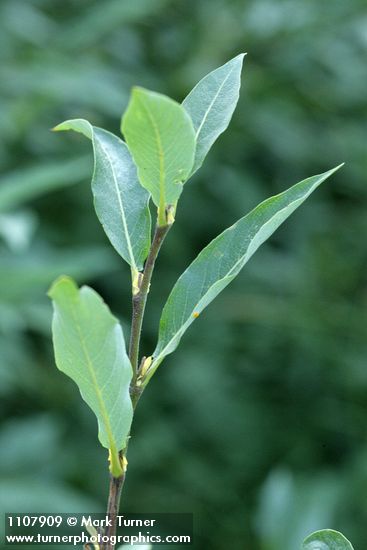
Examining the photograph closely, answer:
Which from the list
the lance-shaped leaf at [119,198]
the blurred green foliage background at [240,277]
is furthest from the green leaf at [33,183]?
the lance-shaped leaf at [119,198]

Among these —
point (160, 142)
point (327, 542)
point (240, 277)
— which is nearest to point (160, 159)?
point (160, 142)

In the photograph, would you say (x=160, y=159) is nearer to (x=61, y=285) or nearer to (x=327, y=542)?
(x=61, y=285)

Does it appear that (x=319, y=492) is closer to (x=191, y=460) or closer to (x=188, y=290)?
(x=191, y=460)

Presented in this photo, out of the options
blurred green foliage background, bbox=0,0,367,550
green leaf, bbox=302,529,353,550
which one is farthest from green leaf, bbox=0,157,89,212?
green leaf, bbox=302,529,353,550

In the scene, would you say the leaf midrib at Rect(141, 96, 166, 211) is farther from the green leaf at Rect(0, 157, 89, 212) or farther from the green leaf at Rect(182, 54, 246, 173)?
the green leaf at Rect(0, 157, 89, 212)

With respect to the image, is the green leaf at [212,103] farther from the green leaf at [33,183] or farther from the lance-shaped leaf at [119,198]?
the green leaf at [33,183]

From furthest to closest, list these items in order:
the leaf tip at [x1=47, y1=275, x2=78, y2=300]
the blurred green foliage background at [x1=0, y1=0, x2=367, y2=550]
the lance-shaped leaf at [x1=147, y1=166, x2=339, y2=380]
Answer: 1. the blurred green foliage background at [x1=0, y1=0, x2=367, y2=550]
2. the lance-shaped leaf at [x1=147, y1=166, x2=339, y2=380]
3. the leaf tip at [x1=47, y1=275, x2=78, y2=300]
